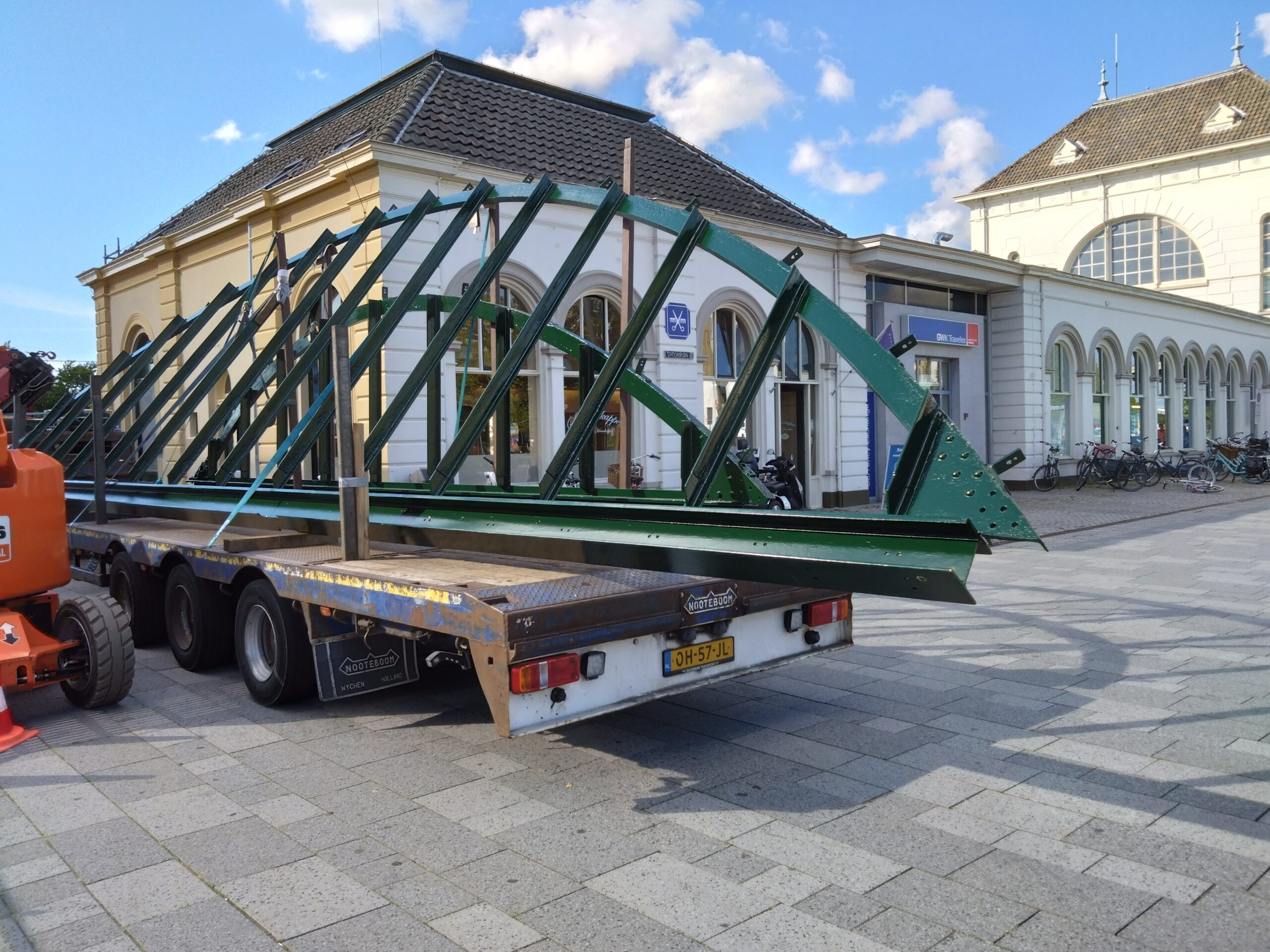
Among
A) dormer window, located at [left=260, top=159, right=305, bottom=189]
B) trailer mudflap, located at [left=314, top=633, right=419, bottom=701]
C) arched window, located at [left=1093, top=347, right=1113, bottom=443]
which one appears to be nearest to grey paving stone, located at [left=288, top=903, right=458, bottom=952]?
trailer mudflap, located at [left=314, top=633, right=419, bottom=701]

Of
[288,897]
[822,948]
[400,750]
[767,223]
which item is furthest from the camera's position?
[767,223]

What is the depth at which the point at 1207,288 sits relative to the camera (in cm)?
3816

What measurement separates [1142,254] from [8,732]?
43.2 metres

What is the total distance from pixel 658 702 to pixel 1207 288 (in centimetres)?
4020

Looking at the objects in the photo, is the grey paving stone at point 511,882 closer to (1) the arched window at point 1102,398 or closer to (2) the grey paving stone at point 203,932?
(2) the grey paving stone at point 203,932

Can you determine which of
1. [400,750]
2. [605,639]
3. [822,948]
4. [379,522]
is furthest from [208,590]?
[822,948]

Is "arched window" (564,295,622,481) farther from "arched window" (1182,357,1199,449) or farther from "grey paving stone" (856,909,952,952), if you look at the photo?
"arched window" (1182,357,1199,449)

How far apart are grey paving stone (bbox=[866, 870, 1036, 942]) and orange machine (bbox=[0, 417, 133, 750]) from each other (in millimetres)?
4680

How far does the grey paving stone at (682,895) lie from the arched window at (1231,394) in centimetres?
3590

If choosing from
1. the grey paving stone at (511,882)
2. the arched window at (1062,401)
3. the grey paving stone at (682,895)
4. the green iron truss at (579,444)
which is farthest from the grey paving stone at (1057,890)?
the arched window at (1062,401)

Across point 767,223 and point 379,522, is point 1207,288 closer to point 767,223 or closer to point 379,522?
point 767,223

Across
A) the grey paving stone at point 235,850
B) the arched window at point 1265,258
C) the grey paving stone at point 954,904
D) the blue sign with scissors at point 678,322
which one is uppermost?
the arched window at point 1265,258

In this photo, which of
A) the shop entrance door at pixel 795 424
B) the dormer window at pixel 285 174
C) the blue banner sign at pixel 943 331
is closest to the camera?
the dormer window at pixel 285 174

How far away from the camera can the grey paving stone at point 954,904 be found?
10.3 ft
